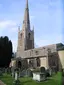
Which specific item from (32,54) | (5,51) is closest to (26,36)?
(32,54)

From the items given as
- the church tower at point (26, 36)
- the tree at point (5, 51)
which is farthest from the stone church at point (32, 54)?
the tree at point (5, 51)

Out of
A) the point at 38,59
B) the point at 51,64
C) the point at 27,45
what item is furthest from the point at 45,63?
the point at 27,45

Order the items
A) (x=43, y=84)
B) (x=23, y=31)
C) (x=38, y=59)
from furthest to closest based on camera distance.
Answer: (x=23, y=31) < (x=38, y=59) < (x=43, y=84)

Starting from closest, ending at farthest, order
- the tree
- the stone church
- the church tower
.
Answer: the stone church < the tree < the church tower

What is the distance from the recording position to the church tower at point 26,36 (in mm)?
80081

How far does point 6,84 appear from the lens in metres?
16.9

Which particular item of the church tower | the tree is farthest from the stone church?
the tree

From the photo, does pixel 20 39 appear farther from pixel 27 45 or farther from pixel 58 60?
pixel 58 60

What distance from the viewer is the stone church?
49.8m

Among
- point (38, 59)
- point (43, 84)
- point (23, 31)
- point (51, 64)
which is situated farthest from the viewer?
point (23, 31)

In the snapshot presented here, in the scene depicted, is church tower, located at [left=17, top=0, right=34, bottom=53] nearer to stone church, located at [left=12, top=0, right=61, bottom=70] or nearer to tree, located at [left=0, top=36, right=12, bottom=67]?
stone church, located at [left=12, top=0, right=61, bottom=70]

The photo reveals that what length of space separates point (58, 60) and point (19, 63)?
1186 cm

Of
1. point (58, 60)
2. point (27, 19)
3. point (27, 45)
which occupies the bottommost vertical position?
point (58, 60)

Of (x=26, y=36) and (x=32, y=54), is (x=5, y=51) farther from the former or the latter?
(x=26, y=36)
